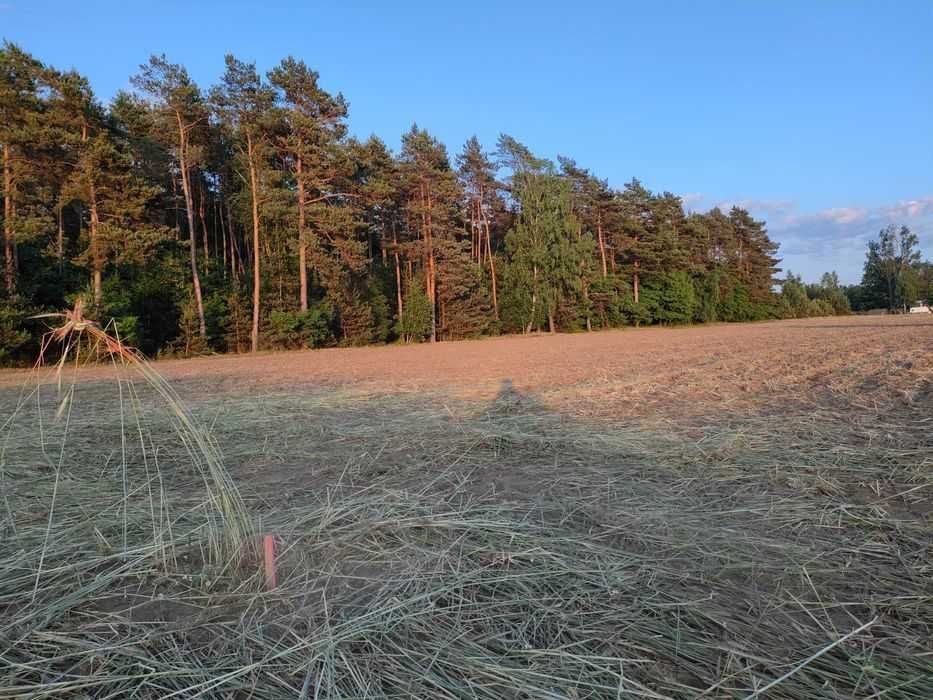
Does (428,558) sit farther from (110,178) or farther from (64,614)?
(110,178)

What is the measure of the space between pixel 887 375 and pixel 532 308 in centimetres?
3243

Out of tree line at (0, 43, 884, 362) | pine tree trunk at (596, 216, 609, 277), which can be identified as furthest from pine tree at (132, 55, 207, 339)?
pine tree trunk at (596, 216, 609, 277)

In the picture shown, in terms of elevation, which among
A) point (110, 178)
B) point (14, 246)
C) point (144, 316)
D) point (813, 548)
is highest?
point (110, 178)

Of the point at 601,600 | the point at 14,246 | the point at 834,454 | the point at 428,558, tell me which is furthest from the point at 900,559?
the point at 14,246

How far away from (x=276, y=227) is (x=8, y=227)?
12.9 metres

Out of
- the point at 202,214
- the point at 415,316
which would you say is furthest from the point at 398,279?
the point at 202,214

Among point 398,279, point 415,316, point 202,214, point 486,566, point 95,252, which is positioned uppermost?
point 202,214

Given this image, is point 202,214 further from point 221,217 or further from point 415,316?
point 415,316

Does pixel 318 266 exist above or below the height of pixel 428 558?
above

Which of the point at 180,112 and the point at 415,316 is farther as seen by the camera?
the point at 415,316

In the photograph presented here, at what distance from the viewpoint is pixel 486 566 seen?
195 centimetres

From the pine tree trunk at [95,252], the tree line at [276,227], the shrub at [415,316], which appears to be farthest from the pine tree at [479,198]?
the pine tree trunk at [95,252]

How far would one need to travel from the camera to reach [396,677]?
1.35m

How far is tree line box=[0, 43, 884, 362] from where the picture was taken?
18703 millimetres
